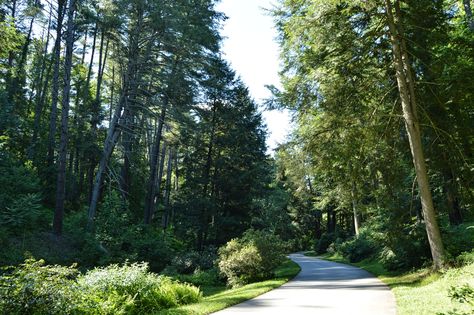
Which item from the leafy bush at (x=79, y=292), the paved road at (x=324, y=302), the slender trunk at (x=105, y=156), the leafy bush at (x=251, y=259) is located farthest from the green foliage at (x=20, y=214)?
the paved road at (x=324, y=302)

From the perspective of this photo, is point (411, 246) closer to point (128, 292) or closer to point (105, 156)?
point (128, 292)

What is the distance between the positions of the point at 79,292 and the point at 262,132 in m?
23.6

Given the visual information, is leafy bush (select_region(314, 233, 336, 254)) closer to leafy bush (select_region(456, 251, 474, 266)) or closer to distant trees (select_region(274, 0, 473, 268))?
distant trees (select_region(274, 0, 473, 268))

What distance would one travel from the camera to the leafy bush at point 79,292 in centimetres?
608

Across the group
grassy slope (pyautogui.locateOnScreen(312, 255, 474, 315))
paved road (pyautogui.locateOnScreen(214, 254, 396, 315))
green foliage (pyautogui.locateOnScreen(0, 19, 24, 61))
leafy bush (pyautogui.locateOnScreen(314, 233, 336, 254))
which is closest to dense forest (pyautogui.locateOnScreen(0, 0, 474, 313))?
green foliage (pyautogui.locateOnScreen(0, 19, 24, 61))

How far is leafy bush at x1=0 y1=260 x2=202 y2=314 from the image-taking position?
6.08m

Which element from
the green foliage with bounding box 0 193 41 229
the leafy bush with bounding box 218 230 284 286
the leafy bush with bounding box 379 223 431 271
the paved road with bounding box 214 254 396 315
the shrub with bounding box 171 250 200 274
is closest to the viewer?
the paved road with bounding box 214 254 396 315

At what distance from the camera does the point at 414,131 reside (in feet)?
40.1

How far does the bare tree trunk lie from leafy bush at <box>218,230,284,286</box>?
675 cm

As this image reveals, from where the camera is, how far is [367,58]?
13281 mm

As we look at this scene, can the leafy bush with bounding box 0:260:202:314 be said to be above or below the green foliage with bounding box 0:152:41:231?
below

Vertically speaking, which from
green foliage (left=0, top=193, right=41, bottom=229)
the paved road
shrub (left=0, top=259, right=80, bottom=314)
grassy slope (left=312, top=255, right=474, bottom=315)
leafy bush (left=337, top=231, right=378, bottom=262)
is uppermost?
green foliage (left=0, top=193, right=41, bottom=229)

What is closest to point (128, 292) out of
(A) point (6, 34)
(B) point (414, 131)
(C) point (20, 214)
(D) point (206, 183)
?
(A) point (6, 34)

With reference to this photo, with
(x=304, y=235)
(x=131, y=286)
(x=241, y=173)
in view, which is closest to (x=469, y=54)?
(x=131, y=286)
